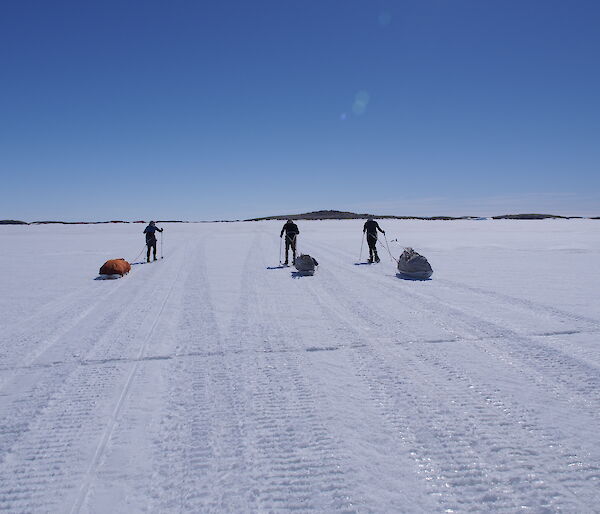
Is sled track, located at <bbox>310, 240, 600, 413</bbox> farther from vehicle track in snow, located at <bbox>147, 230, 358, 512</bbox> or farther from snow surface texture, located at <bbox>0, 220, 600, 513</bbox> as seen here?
vehicle track in snow, located at <bbox>147, 230, 358, 512</bbox>

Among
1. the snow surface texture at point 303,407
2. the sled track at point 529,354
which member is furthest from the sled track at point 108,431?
the sled track at point 529,354

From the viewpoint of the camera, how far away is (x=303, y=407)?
11.2 ft

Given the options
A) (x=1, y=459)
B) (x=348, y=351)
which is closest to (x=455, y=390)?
(x=348, y=351)

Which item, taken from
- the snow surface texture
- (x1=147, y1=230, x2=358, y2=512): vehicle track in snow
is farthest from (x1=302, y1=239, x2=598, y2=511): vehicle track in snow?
(x1=147, y1=230, x2=358, y2=512): vehicle track in snow

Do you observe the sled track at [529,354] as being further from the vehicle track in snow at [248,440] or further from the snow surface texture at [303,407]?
the vehicle track in snow at [248,440]

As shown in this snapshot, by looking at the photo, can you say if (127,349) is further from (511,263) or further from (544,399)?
(511,263)

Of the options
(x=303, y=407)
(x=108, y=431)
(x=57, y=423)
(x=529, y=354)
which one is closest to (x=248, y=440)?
(x=303, y=407)

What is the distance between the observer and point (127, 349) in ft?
16.2

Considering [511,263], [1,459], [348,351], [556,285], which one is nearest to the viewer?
[1,459]

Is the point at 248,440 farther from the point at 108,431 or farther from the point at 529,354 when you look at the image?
the point at 529,354

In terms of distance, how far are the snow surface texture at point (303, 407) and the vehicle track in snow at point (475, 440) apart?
0.04ft

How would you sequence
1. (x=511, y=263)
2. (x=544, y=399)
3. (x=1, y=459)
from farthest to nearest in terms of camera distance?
1. (x=511, y=263)
2. (x=544, y=399)
3. (x=1, y=459)

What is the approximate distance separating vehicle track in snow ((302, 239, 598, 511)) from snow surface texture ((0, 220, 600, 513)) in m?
0.01

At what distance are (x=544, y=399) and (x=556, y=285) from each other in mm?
6459
